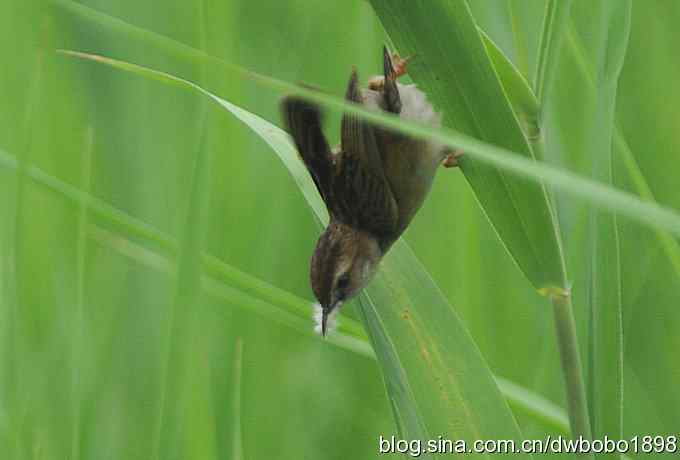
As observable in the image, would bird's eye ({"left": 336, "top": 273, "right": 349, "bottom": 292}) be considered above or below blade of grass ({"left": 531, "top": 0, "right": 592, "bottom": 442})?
below

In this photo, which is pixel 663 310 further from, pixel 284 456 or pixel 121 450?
pixel 121 450

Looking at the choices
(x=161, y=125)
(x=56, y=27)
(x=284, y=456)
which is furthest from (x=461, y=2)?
(x=56, y=27)

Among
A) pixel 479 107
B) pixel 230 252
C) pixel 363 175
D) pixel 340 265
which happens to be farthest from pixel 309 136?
pixel 230 252

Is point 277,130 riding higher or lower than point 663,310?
higher

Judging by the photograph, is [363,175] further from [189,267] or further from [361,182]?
[189,267]

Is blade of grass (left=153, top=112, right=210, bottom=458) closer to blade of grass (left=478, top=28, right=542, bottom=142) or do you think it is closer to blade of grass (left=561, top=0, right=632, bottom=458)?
blade of grass (left=478, top=28, right=542, bottom=142)

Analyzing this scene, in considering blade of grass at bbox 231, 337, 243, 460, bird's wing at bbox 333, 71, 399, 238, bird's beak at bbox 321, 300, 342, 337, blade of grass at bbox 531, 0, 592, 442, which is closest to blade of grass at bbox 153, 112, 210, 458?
blade of grass at bbox 231, 337, 243, 460
